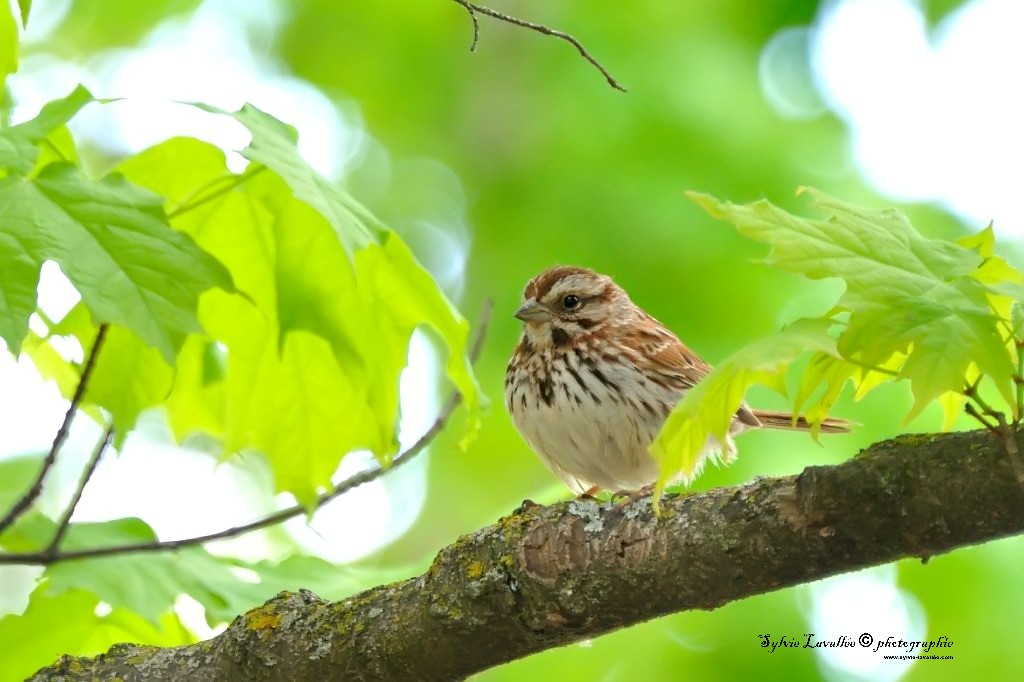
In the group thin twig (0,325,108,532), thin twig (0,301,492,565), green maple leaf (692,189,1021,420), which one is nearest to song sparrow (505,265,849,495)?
thin twig (0,301,492,565)

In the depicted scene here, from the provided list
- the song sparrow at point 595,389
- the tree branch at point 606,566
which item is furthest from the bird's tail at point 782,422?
the tree branch at point 606,566

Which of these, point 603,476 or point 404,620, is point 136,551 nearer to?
point 404,620

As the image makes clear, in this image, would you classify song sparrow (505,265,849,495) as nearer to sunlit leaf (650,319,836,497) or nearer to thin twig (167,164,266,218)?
thin twig (167,164,266,218)

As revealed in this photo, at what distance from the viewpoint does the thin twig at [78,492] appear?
3373 millimetres

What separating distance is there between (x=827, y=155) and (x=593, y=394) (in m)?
4.27

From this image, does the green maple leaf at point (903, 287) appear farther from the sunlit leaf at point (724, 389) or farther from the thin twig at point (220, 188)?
the thin twig at point (220, 188)

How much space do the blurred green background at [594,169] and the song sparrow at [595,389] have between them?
1.44 m

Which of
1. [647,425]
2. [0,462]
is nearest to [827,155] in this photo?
[647,425]

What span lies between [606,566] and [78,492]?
5.04 ft

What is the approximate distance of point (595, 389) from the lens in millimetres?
5320

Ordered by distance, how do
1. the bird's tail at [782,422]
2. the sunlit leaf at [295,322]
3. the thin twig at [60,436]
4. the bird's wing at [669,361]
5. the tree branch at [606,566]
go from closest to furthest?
1. the tree branch at [606,566]
2. the thin twig at [60,436]
3. the sunlit leaf at [295,322]
4. the bird's wing at [669,361]
5. the bird's tail at [782,422]

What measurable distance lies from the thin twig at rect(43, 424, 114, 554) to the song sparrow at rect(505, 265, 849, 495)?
6.90 feet

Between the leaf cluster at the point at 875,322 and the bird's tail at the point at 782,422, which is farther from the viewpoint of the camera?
the bird's tail at the point at 782,422

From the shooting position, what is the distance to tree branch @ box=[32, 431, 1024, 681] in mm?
2551
